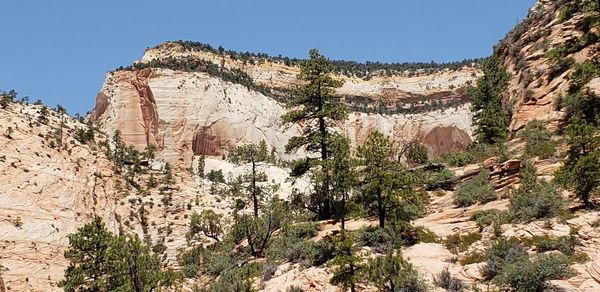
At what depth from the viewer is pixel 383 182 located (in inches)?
974

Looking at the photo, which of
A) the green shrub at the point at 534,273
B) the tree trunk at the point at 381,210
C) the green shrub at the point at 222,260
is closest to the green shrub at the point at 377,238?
the tree trunk at the point at 381,210

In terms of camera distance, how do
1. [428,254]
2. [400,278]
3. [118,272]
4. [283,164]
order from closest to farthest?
1. [400,278]
2. [428,254]
3. [118,272]
4. [283,164]

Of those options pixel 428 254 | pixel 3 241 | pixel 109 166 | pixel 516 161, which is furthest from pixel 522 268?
pixel 109 166

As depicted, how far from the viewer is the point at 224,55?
360 ft

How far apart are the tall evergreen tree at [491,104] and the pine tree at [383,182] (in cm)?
1617

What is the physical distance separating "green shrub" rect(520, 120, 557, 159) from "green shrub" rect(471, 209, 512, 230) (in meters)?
6.40

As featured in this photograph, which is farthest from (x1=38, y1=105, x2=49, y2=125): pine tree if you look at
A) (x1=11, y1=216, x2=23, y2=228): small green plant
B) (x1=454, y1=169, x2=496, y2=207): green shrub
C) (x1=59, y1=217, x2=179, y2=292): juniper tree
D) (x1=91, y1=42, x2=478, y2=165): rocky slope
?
(x1=454, y1=169, x2=496, y2=207): green shrub

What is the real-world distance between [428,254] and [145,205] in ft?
100

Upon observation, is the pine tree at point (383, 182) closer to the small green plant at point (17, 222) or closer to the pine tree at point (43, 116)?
the small green plant at point (17, 222)

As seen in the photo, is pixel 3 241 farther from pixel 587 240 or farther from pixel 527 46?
pixel 527 46

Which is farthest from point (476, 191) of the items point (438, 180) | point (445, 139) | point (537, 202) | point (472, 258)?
point (445, 139)

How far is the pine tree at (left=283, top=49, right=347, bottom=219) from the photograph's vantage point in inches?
1284

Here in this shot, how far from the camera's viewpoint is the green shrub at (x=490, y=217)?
73.7ft

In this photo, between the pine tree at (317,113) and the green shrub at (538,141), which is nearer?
the green shrub at (538,141)
